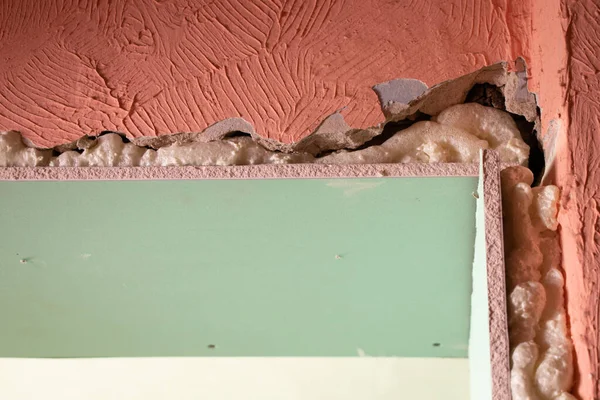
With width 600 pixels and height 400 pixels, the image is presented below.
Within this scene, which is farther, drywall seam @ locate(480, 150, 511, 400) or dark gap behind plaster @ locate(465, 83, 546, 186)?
→ dark gap behind plaster @ locate(465, 83, 546, 186)

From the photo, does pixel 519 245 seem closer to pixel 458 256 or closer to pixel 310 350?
pixel 458 256

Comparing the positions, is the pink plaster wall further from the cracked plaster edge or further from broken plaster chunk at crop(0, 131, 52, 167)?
broken plaster chunk at crop(0, 131, 52, 167)

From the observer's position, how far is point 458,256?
1.33 metres

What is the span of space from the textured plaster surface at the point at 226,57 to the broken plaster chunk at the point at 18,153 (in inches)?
1.1

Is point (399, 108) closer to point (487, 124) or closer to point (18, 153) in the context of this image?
point (487, 124)

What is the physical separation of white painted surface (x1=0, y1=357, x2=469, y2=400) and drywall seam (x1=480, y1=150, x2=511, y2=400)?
56cm

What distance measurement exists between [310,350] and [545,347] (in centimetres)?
70

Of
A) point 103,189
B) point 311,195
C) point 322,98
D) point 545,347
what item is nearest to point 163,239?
point 103,189

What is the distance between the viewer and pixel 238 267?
1.40 metres

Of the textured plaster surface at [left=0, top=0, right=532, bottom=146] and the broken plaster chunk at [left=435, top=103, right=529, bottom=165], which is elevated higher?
the textured plaster surface at [left=0, top=0, right=532, bottom=146]

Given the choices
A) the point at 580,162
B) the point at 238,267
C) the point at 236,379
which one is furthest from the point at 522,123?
the point at 236,379

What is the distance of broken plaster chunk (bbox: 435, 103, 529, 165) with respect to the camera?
1.22 m

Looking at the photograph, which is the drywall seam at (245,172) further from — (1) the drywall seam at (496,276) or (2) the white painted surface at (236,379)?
(2) the white painted surface at (236,379)

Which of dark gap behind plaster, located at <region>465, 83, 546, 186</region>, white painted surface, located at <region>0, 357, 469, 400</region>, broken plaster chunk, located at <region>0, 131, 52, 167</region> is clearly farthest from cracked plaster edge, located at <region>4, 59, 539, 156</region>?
white painted surface, located at <region>0, 357, 469, 400</region>
